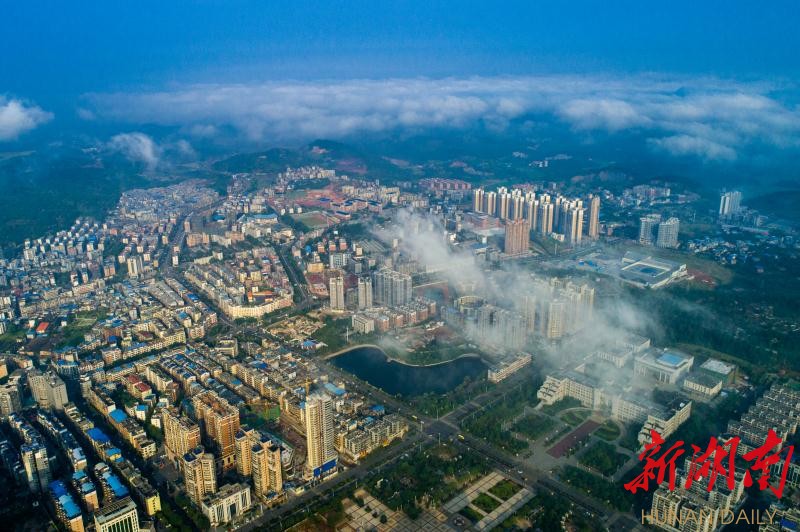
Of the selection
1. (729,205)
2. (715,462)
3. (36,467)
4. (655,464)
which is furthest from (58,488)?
(729,205)

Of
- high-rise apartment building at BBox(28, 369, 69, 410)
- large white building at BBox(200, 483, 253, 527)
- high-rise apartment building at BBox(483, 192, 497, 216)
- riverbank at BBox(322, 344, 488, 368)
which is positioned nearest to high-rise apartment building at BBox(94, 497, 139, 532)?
large white building at BBox(200, 483, 253, 527)

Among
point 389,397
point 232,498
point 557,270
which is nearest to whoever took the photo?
point 232,498

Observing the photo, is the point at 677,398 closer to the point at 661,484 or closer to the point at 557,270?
the point at 661,484

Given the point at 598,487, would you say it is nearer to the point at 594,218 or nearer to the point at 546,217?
the point at 546,217

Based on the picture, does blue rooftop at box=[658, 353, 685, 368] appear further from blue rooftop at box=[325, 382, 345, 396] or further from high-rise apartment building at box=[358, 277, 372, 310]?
high-rise apartment building at box=[358, 277, 372, 310]

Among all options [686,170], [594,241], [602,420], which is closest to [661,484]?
[602,420]
